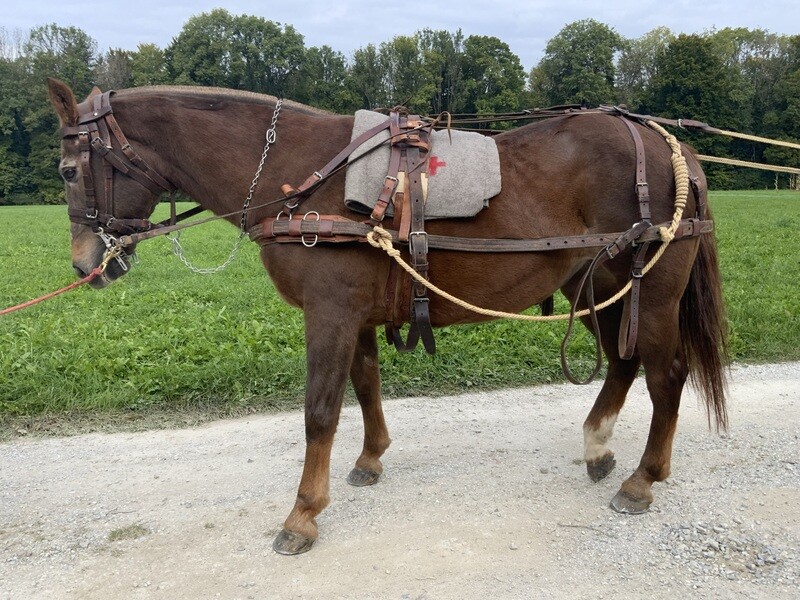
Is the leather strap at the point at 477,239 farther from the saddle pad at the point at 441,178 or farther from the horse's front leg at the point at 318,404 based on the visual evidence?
the horse's front leg at the point at 318,404

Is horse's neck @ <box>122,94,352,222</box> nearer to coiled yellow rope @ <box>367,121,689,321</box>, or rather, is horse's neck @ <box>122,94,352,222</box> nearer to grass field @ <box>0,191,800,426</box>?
coiled yellow rope @ <box>367,121,689,321</box>

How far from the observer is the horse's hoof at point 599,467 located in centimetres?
367

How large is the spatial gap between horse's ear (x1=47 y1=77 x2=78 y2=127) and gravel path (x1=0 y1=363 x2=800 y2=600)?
2.06 m

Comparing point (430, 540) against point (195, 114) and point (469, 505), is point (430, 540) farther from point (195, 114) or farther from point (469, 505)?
point (195, 114)

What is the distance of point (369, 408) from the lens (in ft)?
12.2

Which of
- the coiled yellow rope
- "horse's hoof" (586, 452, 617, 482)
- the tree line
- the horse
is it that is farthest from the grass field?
the tree line

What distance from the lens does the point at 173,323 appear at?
6508 millimetres

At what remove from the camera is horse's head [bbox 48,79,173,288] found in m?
2.91

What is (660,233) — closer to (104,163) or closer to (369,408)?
(369,408)

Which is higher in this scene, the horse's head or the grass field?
the horse's head

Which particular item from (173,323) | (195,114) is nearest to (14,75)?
(173,323)

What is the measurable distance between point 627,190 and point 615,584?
A: 6.24ft

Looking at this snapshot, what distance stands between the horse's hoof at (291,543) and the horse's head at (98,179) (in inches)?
62.3

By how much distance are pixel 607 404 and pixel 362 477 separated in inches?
63.6
